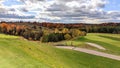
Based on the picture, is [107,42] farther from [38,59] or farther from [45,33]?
[45,33]

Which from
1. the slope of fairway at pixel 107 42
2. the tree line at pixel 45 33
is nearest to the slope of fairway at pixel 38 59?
the slope of fairway at pixel 107 42

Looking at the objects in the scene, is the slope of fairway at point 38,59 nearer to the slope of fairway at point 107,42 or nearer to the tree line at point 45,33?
the slope of fairway at point 107,42

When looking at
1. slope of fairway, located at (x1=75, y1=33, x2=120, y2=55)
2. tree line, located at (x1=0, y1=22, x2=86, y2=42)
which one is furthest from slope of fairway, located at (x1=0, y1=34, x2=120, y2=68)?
tree line, located at (x1=0, y1=22, x2=86, y2=42)

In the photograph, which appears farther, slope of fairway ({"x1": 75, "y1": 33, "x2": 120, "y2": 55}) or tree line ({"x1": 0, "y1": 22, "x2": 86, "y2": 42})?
tree line ({"x1": 0, "y1": 22, "x2": 86, "y2": 42})

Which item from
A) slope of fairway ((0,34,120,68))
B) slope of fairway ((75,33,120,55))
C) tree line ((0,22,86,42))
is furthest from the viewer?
tree line ((0,22,86,42))

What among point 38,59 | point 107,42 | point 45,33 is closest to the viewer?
point 38,59

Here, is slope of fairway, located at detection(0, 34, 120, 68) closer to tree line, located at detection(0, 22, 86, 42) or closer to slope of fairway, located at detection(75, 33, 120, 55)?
slope of fairway, located at detection(75, 33, 120, 55)

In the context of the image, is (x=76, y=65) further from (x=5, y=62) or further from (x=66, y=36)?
(x=66, y=36)

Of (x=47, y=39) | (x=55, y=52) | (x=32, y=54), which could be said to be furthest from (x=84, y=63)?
(x=47, y=39)

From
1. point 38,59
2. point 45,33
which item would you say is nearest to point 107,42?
point 38,59

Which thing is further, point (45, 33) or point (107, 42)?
point (45, 33)

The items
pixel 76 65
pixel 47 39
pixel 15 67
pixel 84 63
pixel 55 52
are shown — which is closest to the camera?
pixel 15 67
